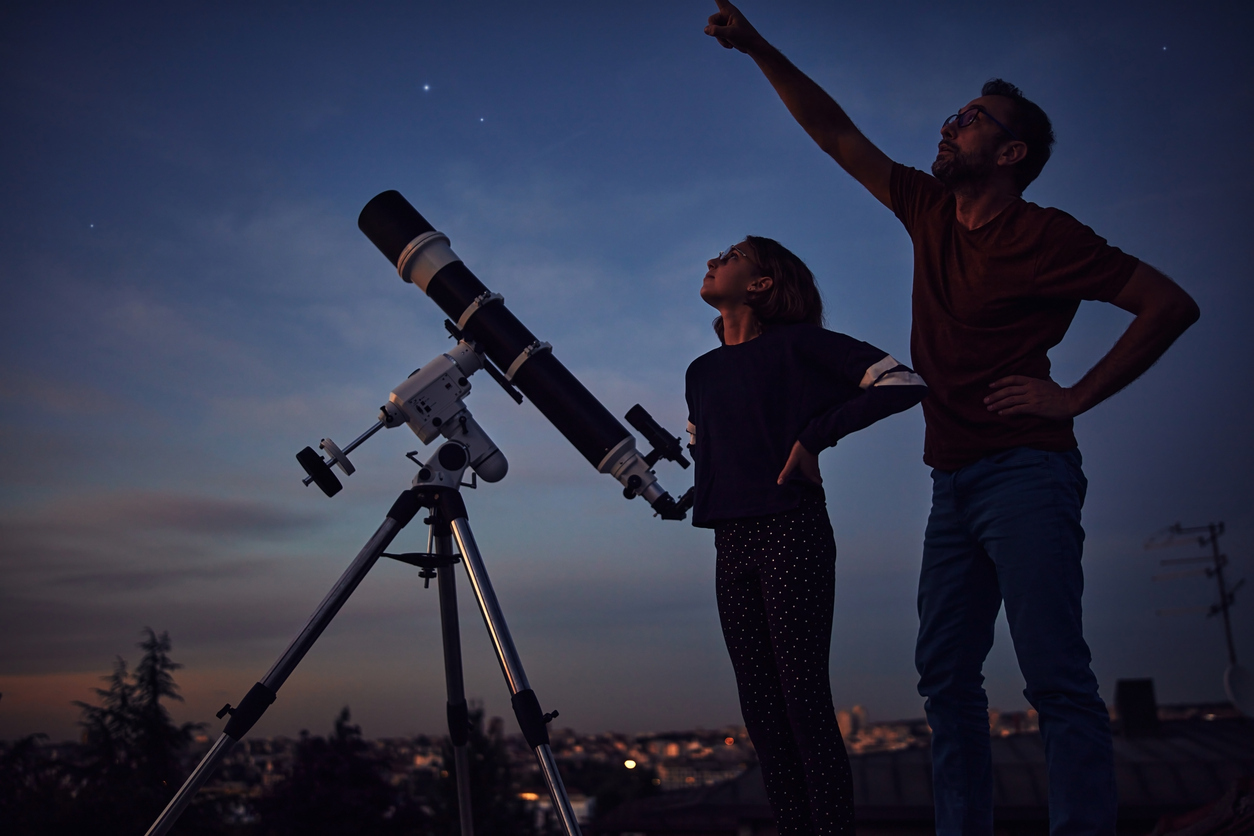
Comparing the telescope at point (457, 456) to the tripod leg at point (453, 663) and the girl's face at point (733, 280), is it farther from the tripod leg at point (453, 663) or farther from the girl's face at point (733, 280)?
the girl's face at point (733, 280)

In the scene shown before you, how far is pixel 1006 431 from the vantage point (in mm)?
1875

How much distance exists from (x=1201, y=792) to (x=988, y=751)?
11.5m

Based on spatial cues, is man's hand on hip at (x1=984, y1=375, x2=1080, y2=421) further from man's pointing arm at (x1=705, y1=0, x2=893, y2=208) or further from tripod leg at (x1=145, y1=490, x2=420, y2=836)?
tripod leg at (x1=145, y1=490, x2=420, y2=836)

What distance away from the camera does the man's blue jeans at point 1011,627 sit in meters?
1.66

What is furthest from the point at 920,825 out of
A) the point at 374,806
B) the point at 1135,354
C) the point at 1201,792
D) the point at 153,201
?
the point at 153,201

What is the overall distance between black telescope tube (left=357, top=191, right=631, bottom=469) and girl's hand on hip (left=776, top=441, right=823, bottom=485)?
1378mm

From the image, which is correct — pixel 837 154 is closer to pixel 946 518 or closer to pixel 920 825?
pixel 946 518

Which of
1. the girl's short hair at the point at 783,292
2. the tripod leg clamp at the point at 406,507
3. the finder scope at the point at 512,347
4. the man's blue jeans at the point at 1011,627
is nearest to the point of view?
the man's blue jeans at the point at 1011,627

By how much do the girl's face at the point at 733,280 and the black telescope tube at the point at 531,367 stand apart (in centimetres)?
108

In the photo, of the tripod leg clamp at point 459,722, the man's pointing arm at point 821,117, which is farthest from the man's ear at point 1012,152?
the tripod leg clamp at point 459,722

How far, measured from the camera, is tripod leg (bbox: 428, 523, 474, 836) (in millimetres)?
3074

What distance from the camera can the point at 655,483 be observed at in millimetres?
3352

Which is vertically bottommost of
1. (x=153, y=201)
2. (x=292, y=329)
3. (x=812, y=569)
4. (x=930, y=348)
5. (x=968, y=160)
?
(x=812, y=569)

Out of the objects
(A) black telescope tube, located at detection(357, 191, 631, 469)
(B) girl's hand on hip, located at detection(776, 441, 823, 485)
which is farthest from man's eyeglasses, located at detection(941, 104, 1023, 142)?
(A) black telescope tube, located at detection(357, 191, 631, 469)
